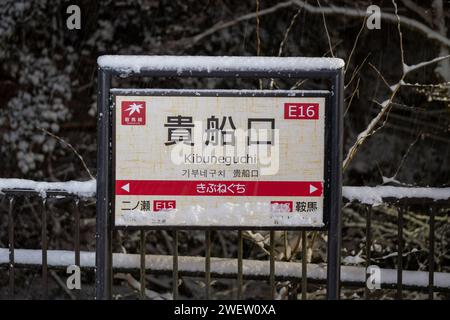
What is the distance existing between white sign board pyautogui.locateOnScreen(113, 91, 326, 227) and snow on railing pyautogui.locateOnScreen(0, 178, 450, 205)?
40 cm

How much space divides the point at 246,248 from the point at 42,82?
4.44 meters

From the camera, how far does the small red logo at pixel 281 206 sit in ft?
9.62

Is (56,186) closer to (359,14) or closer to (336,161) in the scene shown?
(336,161)

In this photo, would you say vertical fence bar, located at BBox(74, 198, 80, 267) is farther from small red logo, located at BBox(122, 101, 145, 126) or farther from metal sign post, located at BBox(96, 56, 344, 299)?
small red logo, located at BBox(122, 101, 145, 126)

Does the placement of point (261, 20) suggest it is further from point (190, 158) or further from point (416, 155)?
point (190, 158)

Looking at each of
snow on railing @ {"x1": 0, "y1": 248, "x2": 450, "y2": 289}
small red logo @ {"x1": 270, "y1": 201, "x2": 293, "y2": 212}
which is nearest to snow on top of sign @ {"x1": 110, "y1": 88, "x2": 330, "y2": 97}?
small red logo @ {"x1": 270, "y1": 201, "x2": 293, "y2": 212}

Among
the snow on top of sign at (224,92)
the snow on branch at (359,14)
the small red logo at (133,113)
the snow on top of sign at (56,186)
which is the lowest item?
Result: the snow on top of sign at (56,186)

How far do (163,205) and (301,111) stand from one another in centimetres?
86

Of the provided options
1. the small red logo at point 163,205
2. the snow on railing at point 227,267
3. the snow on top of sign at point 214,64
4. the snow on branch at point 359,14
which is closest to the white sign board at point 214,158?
the small red logo at point 163,205

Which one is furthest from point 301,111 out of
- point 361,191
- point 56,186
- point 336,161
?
point 56,186

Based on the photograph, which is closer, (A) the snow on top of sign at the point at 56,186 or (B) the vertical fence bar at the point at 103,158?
(B) the vertical fence bar at the point at 103,158

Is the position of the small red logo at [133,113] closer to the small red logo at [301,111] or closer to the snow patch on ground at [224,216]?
the snow patch on ground at [224,216]

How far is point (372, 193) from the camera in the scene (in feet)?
10.5
